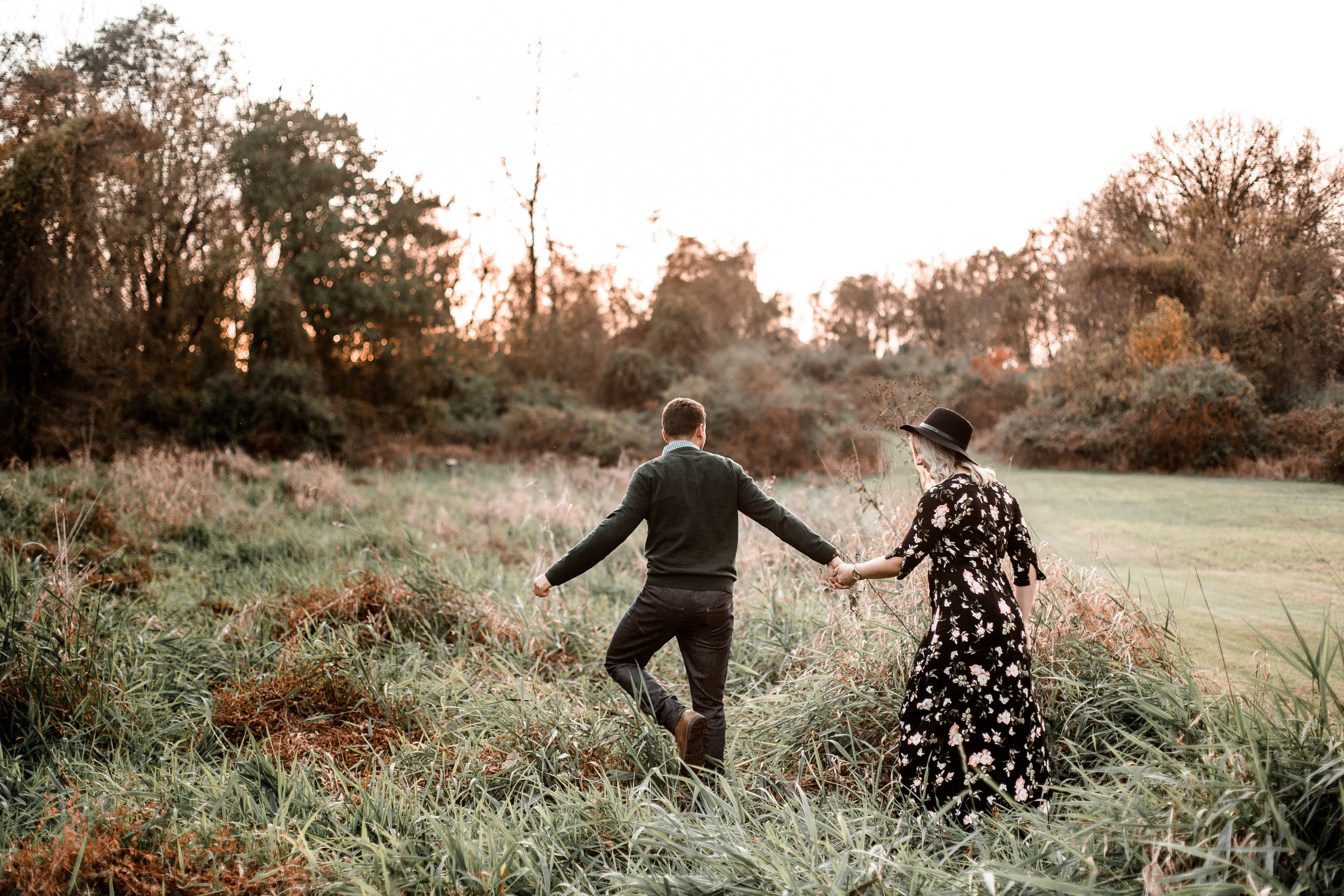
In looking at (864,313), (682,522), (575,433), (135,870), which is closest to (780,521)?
(682,522)

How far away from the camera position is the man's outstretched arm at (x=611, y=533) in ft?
11.2

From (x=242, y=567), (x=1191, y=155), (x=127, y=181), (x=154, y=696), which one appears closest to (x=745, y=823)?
(x=154, y=696)

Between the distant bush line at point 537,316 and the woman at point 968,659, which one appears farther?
the distant bush line at point 537,316

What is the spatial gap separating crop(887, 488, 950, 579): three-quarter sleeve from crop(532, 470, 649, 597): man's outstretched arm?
1.15 m

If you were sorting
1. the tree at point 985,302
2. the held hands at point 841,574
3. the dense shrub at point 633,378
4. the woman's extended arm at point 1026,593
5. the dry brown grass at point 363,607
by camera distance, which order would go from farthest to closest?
the dense shrub at point 633,378 → the tree at point 985,302 → the dry brown grass at point 363,607 → the held hands at point 841,574 → the woman's extended arm at point 1026,593

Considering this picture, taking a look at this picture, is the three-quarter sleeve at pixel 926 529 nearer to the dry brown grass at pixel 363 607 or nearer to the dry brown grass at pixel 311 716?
the dry brown grass at pixel 311 716

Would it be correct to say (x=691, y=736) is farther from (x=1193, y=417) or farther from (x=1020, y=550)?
(x=1193, y=417)

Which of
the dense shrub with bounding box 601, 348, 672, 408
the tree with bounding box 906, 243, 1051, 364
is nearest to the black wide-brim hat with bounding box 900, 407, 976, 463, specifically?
the tree with bounding box 906, 243, 1051, 364

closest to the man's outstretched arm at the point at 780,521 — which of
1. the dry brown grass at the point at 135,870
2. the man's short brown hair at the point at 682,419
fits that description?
the man's short brown hair at the point at 682,419

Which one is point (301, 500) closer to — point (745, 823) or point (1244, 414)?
point (745, 823)

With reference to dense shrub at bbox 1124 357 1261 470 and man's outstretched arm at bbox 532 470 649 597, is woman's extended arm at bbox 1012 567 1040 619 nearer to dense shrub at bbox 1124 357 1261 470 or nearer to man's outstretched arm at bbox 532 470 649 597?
man's outstretched arm at bbox 532 470 649 597

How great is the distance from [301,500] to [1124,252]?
969 cm

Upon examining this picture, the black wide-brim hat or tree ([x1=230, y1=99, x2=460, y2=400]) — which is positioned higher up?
tree ([x1=230, y1=99, x2=460, y2=400])

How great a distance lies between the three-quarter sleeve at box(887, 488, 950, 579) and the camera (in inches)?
119
